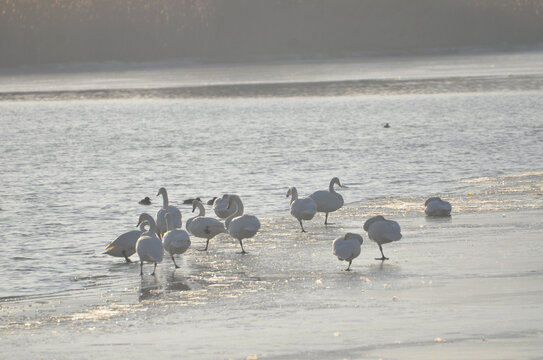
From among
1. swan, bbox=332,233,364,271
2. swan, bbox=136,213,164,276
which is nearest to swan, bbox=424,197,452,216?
swan, bbox=332,233,364,271

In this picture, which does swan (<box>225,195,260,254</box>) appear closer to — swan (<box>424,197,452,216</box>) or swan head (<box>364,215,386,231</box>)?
swan head (<box>364,215,386,231</box>)

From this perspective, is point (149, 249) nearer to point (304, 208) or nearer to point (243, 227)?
point (243, 227)

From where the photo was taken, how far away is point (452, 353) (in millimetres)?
9508

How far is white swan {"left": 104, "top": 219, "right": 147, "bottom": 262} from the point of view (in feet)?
51.6

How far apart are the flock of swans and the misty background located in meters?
140

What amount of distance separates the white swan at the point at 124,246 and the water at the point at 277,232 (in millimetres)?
228

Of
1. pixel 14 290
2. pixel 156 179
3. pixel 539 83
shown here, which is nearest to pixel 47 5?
pixel 539 83

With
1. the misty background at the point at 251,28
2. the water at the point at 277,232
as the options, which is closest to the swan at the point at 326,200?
the water at the point at 277,232

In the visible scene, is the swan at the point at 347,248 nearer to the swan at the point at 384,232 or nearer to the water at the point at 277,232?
the water at the point at 277,232

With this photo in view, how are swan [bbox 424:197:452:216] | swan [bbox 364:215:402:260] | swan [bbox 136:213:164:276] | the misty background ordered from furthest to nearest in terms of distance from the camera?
1. the misty background
2. swan [bbox 424:197:452:216]
3. swan [bbox 364:215:402:260]
4. swan [bbox 136:213:164:276]

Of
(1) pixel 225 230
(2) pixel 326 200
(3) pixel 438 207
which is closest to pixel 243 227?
(1) pixel 225 230

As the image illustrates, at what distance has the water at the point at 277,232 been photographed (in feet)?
35.9

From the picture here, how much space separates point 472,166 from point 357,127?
20497 millimetres

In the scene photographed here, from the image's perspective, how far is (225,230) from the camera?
1596cm
